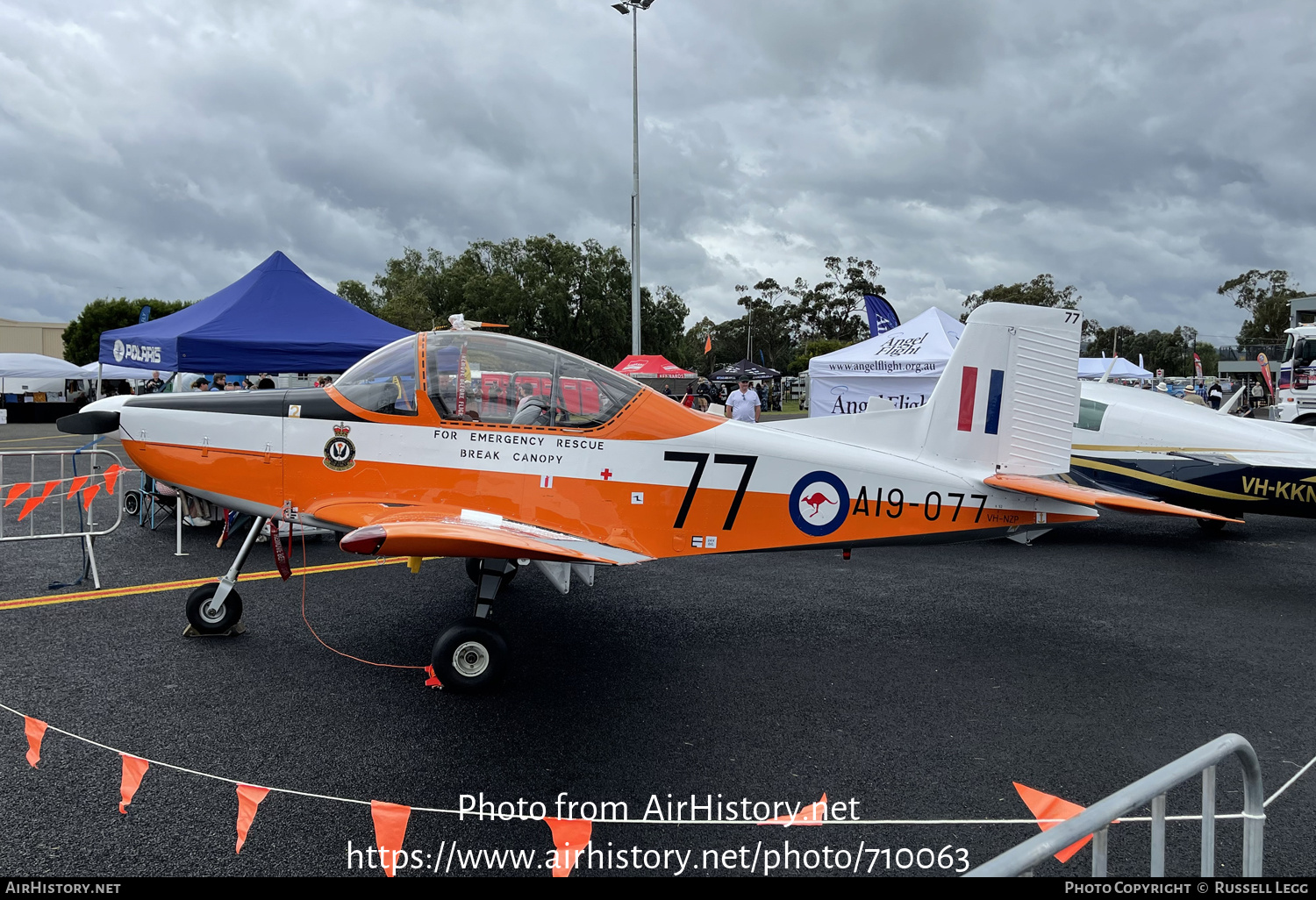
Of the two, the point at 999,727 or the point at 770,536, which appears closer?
the point at 999,727

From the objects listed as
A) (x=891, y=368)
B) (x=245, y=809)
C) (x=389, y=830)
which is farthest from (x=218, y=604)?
(x=891, y=368)

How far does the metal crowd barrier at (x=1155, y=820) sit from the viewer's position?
133cm

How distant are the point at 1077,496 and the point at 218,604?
5.67m

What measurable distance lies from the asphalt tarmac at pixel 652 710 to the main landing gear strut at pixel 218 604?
0.12m

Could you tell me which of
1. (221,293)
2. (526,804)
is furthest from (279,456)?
(221,293)

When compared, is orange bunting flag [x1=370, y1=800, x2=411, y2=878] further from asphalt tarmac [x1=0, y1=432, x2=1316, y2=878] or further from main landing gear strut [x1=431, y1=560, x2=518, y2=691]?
main landing gear strut [x1=431, y1=560, x2=518, y2=691]

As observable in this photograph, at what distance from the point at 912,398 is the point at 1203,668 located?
7344mm

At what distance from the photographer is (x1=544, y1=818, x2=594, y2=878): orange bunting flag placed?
2.69 meters

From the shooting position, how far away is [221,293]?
1002 cm

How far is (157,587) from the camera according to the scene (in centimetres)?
615

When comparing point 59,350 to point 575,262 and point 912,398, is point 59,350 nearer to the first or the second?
point 575,262

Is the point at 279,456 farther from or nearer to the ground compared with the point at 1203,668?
farther from the ground

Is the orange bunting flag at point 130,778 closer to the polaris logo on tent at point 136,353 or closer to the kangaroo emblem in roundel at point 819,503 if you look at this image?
the kangaroo emblem in roundel at point 819,503

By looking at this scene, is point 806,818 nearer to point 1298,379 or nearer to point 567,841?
point 567,841
